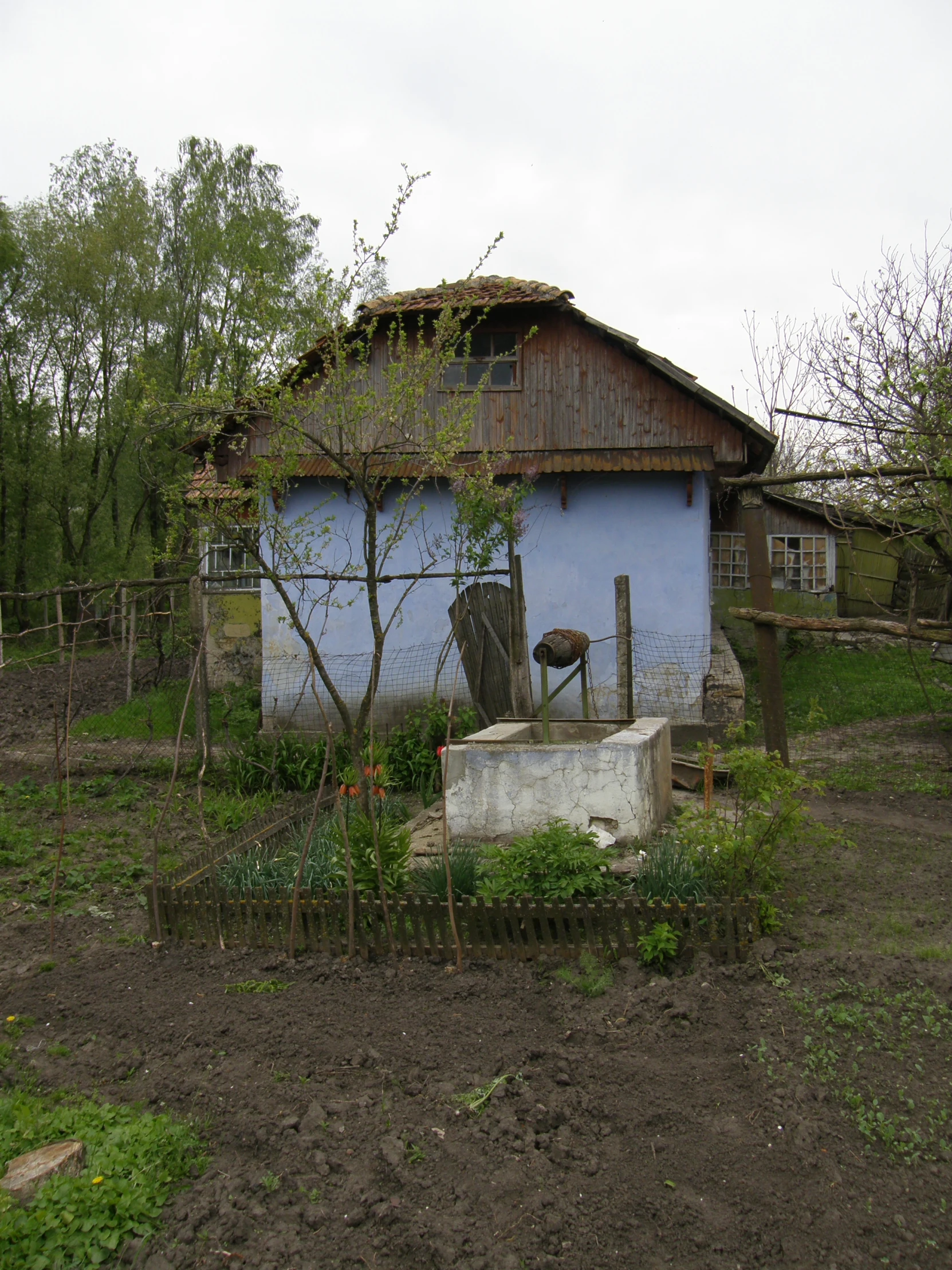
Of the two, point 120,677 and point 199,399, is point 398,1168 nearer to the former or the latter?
point 199,399

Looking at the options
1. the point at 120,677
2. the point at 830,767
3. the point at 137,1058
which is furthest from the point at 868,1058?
the point at 120,677

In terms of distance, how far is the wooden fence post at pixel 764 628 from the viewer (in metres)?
7.46

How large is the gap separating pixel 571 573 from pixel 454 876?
21.6 feet

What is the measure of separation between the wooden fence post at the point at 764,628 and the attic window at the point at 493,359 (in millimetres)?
4495

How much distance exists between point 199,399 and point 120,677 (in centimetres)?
984

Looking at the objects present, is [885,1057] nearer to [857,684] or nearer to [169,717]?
[169,717]

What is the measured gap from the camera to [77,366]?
78.7 feet

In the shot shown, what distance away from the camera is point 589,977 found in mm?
4441

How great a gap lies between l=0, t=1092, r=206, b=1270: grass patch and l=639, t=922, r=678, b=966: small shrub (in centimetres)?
217

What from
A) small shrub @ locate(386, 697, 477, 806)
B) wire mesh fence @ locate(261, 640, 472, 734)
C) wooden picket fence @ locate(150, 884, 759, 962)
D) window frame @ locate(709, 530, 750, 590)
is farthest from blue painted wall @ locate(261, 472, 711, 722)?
wooden picket fence @ locate(150, 884, 759, 962)

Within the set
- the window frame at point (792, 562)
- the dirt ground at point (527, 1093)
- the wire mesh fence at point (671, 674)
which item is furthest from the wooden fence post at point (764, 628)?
the window frame at point (792, 562)

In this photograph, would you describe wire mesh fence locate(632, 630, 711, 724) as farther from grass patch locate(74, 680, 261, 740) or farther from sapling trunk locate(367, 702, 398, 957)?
sapling trunk locate(367, 702, 398, 957)

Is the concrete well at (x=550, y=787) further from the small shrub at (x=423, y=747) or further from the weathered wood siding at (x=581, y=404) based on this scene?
the weathered wood siding at (x=581, y=404)

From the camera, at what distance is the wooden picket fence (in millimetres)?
4562
